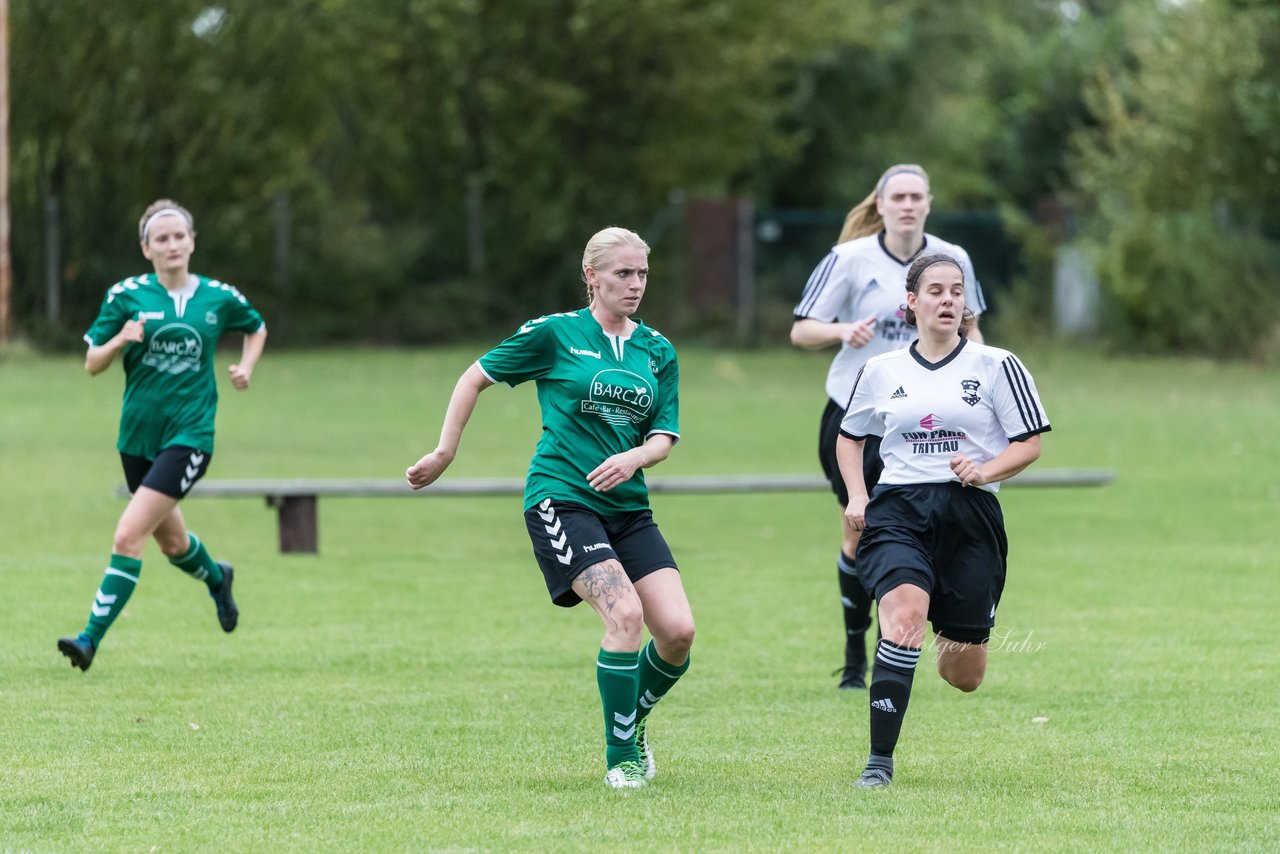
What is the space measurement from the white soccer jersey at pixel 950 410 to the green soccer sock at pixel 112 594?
151 inches

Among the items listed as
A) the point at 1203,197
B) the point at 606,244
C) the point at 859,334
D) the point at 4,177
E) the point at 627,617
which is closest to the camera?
the point at 627,617

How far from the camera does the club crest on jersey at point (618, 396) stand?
6582 millimetres

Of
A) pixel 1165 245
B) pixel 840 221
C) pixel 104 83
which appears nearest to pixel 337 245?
pixel 104 83

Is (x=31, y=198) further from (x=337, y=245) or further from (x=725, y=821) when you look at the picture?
(x=725, y=821)

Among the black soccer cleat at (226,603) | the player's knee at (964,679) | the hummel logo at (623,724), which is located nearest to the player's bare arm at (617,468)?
the hummel logo at (623,724)

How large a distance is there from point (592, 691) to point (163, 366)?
255 centimetres

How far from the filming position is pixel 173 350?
9.09 meters

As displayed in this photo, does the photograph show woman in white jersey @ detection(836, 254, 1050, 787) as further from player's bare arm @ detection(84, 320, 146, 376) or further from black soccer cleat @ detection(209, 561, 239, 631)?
black soccer cleat @ detection(209, 561, 239, 631)

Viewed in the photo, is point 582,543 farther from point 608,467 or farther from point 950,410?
point 950,410

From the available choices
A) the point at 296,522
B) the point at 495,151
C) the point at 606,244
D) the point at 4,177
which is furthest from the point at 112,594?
the point at 495,151

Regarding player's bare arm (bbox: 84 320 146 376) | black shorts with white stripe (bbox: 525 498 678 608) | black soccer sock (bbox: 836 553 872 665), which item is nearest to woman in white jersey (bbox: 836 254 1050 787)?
black shorts with white stripe (bbox: 525 498 678 608)

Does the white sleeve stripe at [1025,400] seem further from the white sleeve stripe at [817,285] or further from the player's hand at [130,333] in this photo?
the player's hand at [130,333]

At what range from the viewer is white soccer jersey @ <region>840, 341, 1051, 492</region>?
6.60 m

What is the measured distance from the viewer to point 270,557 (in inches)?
512
